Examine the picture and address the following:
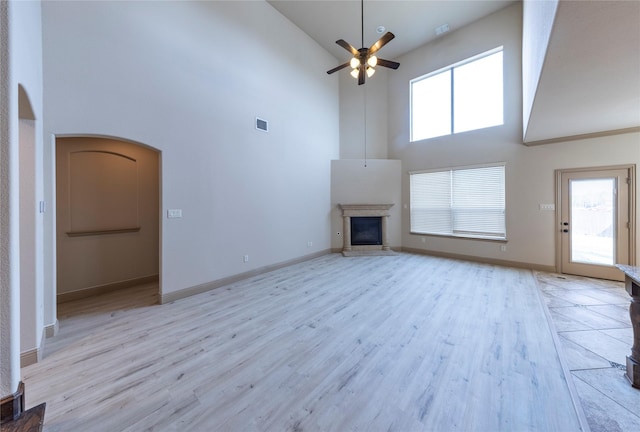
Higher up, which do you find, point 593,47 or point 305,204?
point 593,47

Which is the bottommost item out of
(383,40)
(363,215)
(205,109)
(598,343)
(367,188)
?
(598,343)

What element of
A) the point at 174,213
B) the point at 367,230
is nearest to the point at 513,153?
the point at 367,230

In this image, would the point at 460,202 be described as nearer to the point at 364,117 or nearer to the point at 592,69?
the point at 364,117

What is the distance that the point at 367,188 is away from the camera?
700 cm

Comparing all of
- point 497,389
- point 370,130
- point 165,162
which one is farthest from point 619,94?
point 165,162

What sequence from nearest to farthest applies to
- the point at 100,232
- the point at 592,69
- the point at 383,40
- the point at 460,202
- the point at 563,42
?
the point at 563,42
the point at 592,69
the point at 383,40
the point at 100,232
the point at 460,202

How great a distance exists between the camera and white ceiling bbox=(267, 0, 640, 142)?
1.67m

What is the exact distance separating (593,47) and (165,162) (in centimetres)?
465

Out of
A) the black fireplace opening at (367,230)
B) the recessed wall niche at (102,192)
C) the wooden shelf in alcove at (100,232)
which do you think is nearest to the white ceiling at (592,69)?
the black fireplace opening at (367,230)

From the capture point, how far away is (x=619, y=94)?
277 centimetres

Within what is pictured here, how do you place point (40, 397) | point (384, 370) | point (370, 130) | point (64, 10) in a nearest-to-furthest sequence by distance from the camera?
point (40, 397) < point (384, 370) < point (64, 10) < point (370, 130)

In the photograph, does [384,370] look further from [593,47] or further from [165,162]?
[165,162]

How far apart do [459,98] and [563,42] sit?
4873 millimetres

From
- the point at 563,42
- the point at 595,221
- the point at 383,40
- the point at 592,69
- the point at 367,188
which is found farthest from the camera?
the point at 367,188
